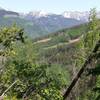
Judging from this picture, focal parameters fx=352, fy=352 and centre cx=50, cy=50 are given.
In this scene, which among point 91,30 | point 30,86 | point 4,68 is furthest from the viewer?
point 91,30

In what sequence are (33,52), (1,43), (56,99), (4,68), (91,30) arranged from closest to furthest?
(56,99), (4,68), (1,43), (91,30), (33,52)

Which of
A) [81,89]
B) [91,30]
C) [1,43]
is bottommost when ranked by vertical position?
[81,89]

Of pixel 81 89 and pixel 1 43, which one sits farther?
pixel 81 89

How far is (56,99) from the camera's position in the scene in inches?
1157

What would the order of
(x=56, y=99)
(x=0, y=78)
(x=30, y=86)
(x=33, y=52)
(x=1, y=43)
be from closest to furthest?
(x=56, y=99)
(x=30, y=86)
(x=0, y=78)
(x=1, y=43)
(x=33, y=52)

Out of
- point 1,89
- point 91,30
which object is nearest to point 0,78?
point 1,89

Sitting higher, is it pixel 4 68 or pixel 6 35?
pixel 6 35

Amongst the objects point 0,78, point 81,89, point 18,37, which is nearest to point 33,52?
point 81,89

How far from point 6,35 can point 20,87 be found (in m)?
11.0

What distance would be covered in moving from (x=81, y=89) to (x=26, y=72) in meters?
58.8

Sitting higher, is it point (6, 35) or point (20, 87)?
point (6, 35)

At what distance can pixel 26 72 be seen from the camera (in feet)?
110

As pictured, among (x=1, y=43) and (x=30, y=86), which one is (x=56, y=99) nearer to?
(x=30, y=86)

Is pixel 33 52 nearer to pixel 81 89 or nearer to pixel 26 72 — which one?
pixel 81 89
